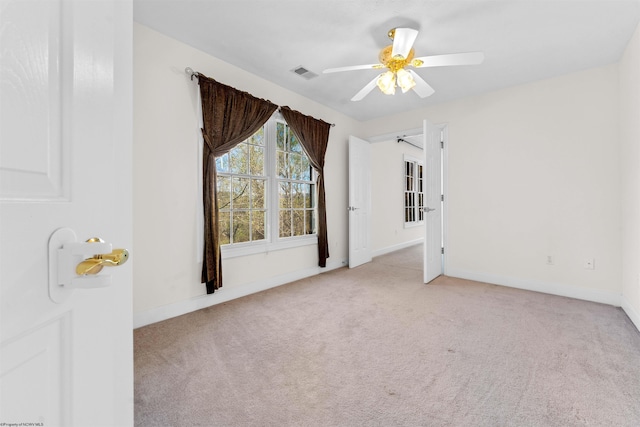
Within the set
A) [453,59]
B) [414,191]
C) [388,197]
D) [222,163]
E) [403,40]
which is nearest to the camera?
[403,40]

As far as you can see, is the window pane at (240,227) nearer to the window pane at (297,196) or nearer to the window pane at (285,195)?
the window pane at (285,195)

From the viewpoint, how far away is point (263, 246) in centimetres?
326

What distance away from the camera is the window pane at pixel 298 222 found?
3.75 meters

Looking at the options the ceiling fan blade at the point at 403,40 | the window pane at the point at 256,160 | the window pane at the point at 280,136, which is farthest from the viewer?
the window pane at the point at 280,136

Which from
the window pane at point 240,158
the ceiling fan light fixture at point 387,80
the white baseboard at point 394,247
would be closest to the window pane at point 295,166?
the window pane at point 240,158

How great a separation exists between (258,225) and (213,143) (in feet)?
3.54

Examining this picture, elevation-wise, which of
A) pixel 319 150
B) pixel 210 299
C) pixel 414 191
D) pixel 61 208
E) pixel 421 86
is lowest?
pixel 210 299

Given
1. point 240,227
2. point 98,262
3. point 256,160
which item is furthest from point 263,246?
point 98,262

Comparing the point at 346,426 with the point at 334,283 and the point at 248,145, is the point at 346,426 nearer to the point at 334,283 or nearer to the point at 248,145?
the point at 334,283

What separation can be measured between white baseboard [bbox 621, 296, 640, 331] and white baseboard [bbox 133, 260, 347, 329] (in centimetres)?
323

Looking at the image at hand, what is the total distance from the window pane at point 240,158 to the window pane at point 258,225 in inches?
20.9

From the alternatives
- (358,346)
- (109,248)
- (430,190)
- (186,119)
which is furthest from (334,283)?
(109,248)

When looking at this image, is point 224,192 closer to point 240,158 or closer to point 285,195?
point 240,158

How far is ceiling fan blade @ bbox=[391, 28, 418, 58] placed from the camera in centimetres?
198
